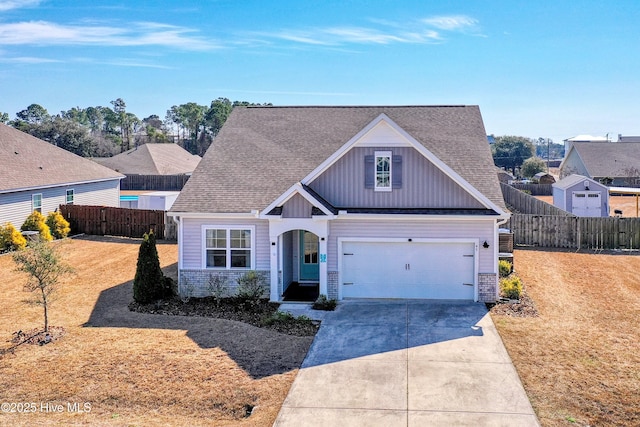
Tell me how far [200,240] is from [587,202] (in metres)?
27.5

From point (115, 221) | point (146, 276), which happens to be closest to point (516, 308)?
point (146, 276)

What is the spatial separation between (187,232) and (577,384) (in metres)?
11.8

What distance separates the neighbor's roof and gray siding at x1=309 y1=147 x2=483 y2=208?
144 ft

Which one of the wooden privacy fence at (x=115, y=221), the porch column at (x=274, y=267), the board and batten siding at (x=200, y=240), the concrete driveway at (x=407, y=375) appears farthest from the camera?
the wooden privacy fence at (x=115, y=221)

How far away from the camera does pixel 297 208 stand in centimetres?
1567

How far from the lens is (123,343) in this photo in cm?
1221

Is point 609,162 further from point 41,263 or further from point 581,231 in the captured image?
point 41,263

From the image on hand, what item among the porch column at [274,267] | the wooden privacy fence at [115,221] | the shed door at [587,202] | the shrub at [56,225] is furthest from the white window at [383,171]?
the shed door at [587,202]

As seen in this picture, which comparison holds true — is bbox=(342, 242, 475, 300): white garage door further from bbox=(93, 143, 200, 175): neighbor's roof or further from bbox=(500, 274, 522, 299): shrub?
bbox=(93, 143, 200, 175): neighbor's roof

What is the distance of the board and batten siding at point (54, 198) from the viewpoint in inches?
990

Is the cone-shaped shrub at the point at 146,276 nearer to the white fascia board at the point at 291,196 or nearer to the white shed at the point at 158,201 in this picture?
the white fascia board at the point at 291,196

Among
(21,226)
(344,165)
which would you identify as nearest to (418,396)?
(344,165)

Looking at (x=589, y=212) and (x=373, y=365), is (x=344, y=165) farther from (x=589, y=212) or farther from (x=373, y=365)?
(x=589, y=212)

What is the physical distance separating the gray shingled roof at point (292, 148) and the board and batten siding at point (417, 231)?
1168 millimetres
